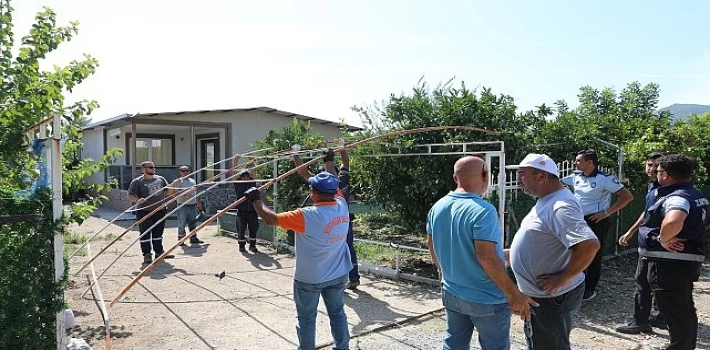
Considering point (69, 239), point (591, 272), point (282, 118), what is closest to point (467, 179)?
point (591, 272)

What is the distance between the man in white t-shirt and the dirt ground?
1.68 metres

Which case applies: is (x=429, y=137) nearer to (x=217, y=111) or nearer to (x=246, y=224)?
(x=246, y=224)

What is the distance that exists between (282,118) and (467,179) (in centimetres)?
1631

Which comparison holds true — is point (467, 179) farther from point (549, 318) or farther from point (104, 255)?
point (104, 255)

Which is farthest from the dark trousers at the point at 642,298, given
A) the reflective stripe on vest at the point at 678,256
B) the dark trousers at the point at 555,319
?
the dark trousers at the point at 555,319

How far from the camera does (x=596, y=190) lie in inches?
230

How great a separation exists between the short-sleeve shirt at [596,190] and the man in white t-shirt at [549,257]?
3.05 meters

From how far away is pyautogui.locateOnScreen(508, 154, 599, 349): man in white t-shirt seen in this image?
2969 millimetres

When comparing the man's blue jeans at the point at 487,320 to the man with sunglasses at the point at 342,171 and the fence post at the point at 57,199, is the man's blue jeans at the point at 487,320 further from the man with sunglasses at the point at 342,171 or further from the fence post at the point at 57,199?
the fence post at the point at 57,199

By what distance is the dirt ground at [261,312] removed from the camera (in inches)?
188

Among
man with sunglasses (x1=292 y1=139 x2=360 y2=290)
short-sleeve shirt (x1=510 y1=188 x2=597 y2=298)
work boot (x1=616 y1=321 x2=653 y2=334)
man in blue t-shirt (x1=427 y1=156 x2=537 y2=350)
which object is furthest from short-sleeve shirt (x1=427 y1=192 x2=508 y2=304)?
work boot (x1=616 y1=321 x2=653 y2=334)

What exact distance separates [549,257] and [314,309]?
6.10 ft

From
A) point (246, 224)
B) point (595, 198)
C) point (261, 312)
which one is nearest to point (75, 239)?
point (246, 224)

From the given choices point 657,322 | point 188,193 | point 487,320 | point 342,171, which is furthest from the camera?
point 188,193
